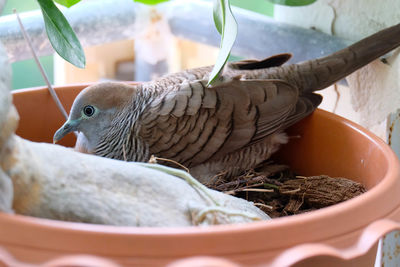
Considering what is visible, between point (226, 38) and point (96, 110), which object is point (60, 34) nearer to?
point (96, 110)

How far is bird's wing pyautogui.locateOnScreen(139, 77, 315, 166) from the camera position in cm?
97

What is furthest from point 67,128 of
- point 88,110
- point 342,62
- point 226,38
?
point 342,62

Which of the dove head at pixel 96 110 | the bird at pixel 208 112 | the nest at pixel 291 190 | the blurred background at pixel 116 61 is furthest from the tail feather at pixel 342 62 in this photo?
the blurred background at pixel 116 61

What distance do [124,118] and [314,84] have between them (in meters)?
0.41

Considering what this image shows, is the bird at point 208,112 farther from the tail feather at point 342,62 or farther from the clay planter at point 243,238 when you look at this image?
the clay planter at point 243,238

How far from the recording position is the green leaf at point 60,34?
2.82 ft

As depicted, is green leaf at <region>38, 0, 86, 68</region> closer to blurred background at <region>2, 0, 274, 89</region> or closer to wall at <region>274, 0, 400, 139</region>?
wall at <region>274, 0, 400, 139</region>

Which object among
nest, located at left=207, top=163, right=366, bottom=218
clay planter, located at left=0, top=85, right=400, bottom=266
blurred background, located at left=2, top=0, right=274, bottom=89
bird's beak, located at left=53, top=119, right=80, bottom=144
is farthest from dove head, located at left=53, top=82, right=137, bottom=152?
blurred background, located at left=2, top=0, right=274, bottom=89

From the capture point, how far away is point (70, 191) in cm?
57

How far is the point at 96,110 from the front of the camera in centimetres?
102

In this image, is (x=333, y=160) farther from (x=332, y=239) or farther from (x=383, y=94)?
(x=332, y=239)

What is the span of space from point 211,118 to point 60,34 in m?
0.31

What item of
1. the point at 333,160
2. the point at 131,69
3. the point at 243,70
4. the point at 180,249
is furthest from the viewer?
→ the point at 131,69

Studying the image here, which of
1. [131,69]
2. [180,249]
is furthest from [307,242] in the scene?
[131,69]
